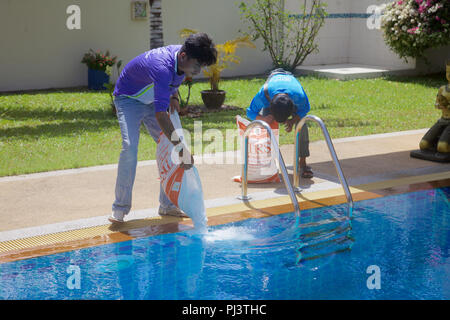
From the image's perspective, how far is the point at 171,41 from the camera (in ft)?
53.2

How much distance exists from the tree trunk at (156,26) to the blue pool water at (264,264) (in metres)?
6.92

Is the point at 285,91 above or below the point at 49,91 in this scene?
above

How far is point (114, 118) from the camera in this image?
10.9 m

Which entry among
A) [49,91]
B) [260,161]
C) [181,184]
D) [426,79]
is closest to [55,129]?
[260,161]

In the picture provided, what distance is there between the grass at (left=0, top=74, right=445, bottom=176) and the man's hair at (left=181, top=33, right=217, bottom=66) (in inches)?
127

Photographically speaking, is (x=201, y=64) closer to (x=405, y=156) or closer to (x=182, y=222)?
(x=182, y=222)

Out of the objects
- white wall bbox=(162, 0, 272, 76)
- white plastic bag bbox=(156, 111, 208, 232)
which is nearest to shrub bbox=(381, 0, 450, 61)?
white wall bbox=(162, 0, 272, 76)

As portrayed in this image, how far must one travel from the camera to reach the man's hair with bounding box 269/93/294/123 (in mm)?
5817

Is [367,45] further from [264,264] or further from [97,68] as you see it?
[264,264]

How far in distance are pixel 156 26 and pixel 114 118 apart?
6.65 feet

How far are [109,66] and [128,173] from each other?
1019 cm

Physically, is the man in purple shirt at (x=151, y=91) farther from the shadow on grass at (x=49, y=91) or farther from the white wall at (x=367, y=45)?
the white wall at (x=367, y=45)

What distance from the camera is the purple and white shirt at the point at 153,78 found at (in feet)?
14.8
